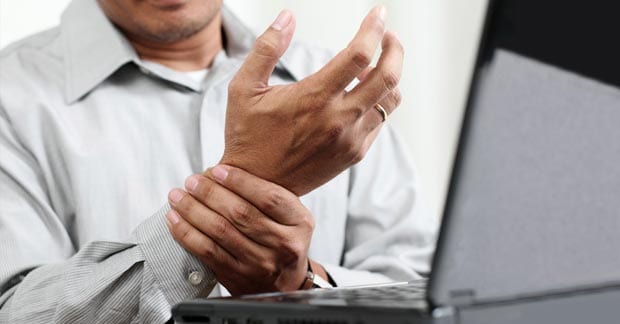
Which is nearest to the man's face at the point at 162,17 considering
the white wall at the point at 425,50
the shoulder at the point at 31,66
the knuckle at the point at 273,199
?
the shoulder at the point at 31,66

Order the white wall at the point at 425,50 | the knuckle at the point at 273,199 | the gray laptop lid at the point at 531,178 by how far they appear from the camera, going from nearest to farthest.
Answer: the gray laptop lid at the point at 531,178
the knuckle at the point at 273,199
the white wall at the point at 425,50

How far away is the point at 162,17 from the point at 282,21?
0.57m

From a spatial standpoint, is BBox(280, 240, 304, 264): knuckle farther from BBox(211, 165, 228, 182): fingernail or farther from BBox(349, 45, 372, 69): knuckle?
BBox(349, 45, 372, 69): knuckle

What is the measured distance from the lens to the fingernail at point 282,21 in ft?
2.64

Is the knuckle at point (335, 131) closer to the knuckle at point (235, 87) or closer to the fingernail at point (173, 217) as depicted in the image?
the knuckle at point (235, 87)

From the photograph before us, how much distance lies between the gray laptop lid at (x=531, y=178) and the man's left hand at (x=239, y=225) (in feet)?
1.25

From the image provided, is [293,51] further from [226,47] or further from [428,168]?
[428,168]

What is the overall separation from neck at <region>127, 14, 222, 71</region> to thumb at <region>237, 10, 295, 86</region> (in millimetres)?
612

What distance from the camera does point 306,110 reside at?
2.58 ft

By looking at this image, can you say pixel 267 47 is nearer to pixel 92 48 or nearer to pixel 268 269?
pixel 268 269

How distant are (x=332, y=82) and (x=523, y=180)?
299 millimetres

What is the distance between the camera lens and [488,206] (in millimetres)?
472

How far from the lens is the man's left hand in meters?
0.86

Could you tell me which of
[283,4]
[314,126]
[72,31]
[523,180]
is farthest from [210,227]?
[283,4]
